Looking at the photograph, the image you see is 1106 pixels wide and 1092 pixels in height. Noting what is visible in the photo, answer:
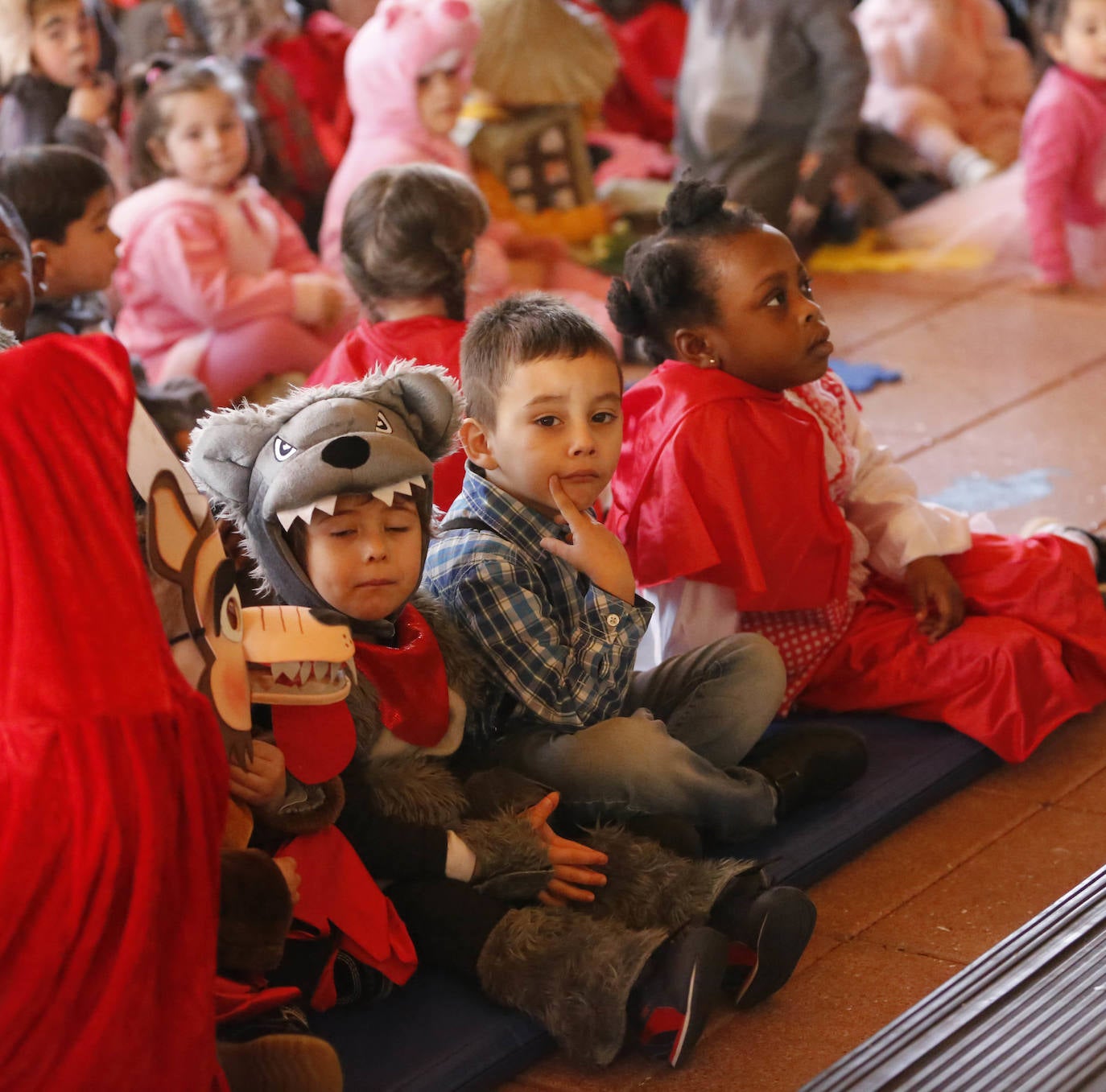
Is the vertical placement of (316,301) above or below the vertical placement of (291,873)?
below

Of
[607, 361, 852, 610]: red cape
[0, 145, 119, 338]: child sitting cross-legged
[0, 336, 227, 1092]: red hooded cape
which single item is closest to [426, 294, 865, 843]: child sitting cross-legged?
[607, 361, 852, 610]: red cape

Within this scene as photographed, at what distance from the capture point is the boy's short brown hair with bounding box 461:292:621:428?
79.9 inches

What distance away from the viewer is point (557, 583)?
2.04 meters

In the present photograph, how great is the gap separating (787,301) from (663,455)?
0.95ft

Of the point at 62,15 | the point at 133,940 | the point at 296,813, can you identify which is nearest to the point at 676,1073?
the point at 296,813

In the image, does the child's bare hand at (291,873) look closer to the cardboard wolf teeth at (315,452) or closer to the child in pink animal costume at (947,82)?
the cardboard wolf teeth at (315,452)

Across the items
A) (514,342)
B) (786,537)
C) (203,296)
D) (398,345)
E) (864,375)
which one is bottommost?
(864,375)

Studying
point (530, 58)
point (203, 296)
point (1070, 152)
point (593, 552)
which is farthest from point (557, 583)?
point (1070, 152)

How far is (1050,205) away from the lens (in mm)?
4609

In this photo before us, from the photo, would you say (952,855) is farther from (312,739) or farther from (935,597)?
(312,739)

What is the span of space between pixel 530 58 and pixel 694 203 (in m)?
2.46

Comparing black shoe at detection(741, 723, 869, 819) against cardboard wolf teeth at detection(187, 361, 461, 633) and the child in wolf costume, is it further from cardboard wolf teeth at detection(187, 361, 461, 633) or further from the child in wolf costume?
cardboard wolf teeth at detection(187, 361, 461, 633)

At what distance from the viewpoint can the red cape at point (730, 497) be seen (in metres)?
2.30

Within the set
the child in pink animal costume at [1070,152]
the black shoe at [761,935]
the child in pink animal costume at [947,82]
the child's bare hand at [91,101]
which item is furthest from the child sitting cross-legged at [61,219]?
the child in pink animal costume at [947,82]
